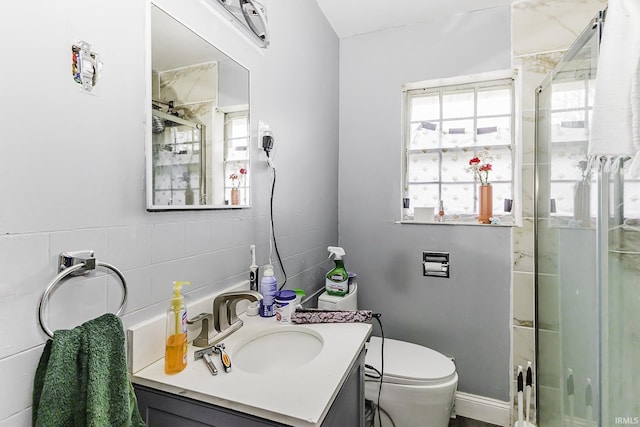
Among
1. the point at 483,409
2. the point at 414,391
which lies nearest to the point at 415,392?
the point at 414,391

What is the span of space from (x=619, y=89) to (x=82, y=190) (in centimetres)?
144

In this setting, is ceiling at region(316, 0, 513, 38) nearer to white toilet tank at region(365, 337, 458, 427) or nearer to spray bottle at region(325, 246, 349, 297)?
spray bottle at region(325, 246, 349, 297)

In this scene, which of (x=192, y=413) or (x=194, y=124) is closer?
(x=192, y=413)

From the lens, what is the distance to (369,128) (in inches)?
84.3

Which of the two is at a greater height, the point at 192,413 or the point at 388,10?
the point at 388,10

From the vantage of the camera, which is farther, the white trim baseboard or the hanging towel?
the white trim baseboard

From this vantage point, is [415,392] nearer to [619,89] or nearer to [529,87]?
[619,89]

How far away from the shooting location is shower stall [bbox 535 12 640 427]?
3.34ft

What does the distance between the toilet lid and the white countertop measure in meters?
0.65

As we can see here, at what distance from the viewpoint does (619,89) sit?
0.86 metres

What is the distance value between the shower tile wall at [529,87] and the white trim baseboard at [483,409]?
0.07 metres

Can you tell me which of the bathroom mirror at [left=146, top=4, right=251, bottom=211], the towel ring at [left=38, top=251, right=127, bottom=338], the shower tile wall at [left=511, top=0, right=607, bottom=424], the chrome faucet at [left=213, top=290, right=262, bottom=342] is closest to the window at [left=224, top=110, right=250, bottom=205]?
the bathroom mirror at [left=146, top=4, right=251, bottom=211]

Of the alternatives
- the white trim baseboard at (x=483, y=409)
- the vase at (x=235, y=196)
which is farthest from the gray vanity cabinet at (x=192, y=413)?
the white trim baseboard at (x=483, y=409)

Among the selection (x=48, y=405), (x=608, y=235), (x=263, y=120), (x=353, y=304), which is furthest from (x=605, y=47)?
(x=48, y=405)
